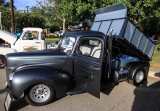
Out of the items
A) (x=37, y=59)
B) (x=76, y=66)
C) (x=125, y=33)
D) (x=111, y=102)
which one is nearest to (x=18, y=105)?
(x=37, y=59)

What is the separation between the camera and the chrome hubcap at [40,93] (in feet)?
18.2

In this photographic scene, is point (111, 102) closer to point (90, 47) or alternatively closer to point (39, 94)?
point (90, 47)

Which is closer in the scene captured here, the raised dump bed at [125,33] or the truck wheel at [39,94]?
the truck wheel at [39,94]

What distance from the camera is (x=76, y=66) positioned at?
236 inches

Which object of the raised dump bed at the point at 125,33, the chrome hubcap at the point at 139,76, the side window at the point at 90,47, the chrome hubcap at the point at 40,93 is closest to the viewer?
the chrome hubcap at the point at 40,93

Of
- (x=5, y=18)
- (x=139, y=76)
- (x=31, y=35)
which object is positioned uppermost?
(x=5, y=18)

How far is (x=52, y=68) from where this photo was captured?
5.80 meters

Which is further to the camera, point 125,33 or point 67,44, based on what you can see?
point 125,33

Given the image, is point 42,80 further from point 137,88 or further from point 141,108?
point 137,88

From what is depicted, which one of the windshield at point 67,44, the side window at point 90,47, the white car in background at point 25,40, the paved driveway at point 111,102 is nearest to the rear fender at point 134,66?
the paved driveway at point 111,102

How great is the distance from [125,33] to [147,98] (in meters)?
2.04

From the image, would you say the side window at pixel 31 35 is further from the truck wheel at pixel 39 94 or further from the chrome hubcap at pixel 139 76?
the truck wheel at pixel 39 94

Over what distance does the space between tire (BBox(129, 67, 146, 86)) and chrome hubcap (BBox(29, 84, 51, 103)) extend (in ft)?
9.61

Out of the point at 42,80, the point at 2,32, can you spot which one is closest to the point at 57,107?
the point at 42,80
